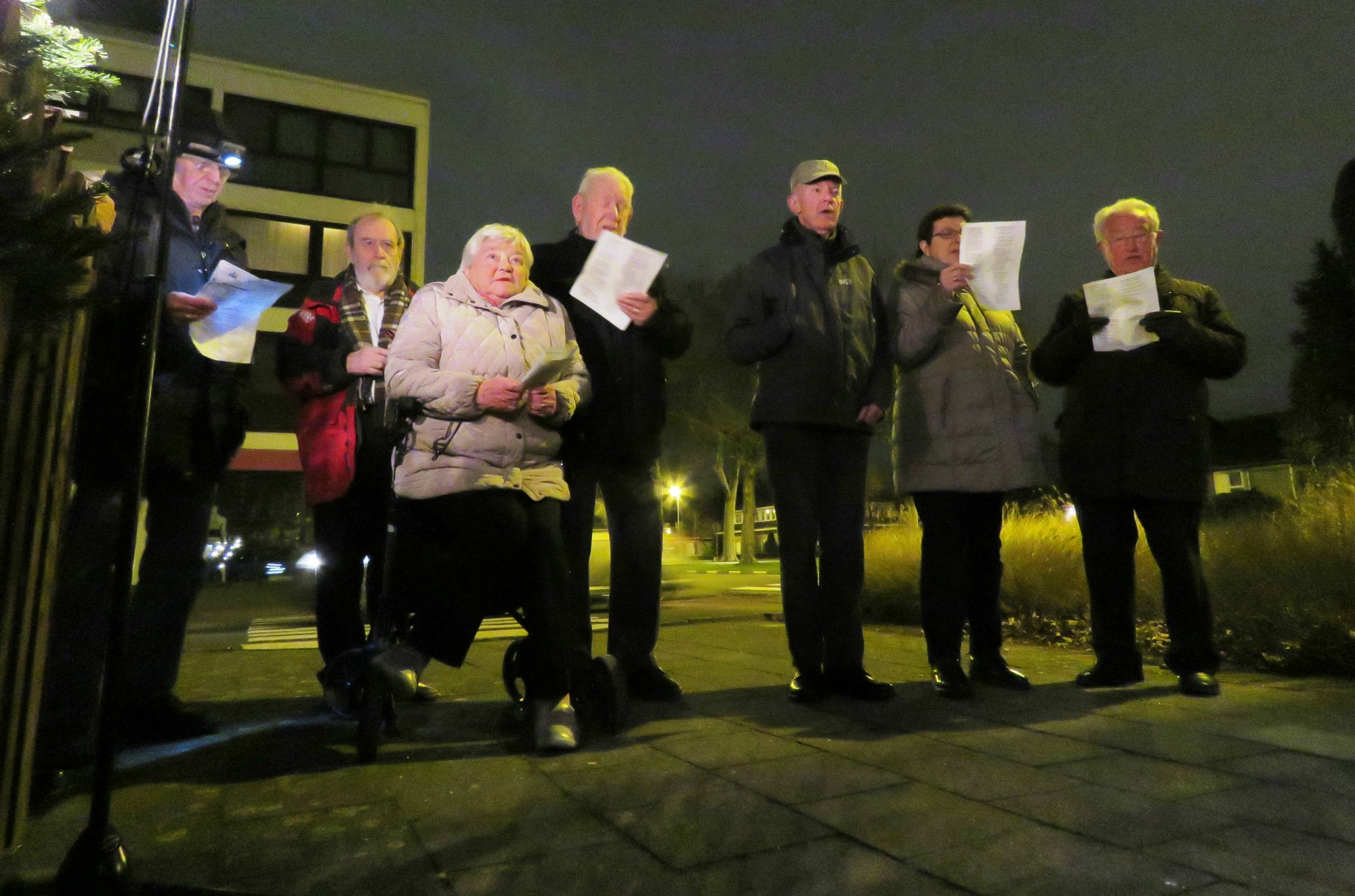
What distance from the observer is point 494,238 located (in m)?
3.18

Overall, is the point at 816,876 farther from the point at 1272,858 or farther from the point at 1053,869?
the point at 1272,858

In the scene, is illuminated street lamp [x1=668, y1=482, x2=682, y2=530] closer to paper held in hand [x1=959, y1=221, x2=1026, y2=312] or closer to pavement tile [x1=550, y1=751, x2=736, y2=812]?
paper held in hand [x1=959, y1=221, x2=1026, y2=312]

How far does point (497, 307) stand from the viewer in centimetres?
313

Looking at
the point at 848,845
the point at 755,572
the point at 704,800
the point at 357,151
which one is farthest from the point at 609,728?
the point at 357,151

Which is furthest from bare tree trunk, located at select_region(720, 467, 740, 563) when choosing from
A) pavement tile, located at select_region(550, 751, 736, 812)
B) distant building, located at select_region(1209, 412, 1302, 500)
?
pavement tile, located at select_region(550, 751, 736, 812)

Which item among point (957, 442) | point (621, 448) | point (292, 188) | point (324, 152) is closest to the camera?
point (621, 448)

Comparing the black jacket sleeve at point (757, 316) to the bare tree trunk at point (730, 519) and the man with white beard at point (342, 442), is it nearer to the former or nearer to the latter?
the man with white beard at point (342, 442)

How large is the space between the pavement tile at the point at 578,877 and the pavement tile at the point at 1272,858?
1.05m

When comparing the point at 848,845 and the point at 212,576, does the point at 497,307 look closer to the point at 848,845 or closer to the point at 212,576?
the point at 848,845

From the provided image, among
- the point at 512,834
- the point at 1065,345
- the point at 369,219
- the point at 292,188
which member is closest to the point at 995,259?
the point at 1065,345

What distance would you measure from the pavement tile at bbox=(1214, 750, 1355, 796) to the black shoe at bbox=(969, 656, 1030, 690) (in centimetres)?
122

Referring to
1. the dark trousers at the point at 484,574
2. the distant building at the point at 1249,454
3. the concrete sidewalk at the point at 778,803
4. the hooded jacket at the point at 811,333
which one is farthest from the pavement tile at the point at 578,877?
the distant building at the point at 1249,454

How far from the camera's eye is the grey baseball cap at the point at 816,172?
12.8 ft

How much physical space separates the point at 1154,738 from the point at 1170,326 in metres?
1.78
